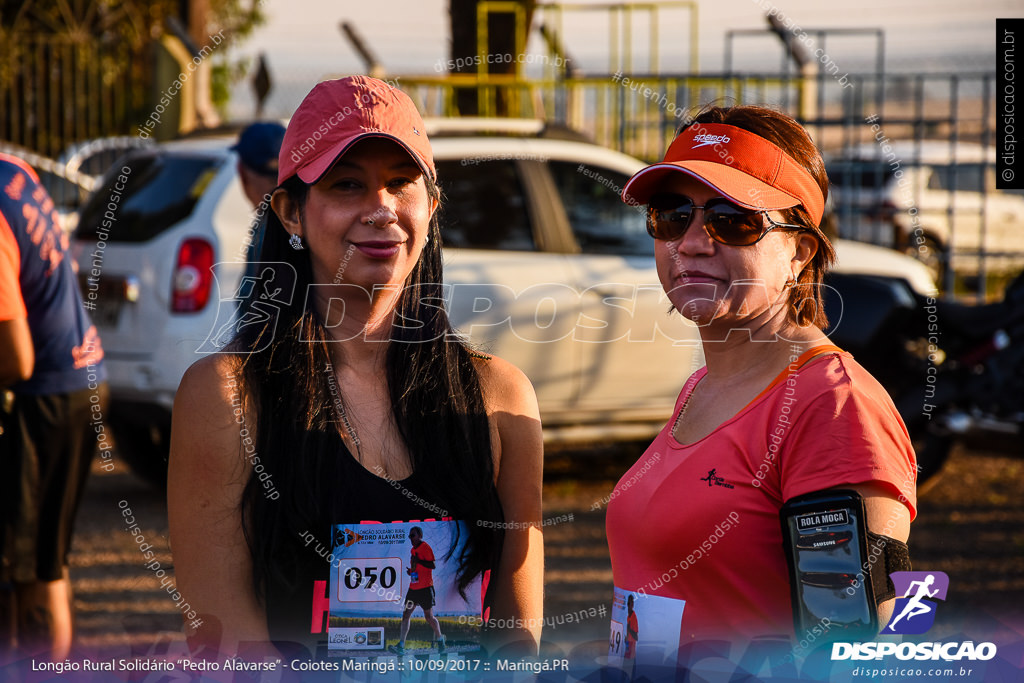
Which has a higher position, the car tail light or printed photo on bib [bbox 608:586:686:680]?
the car tail light

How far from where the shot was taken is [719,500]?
1745 mm

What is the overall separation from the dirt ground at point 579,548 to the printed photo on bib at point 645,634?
6.15ft

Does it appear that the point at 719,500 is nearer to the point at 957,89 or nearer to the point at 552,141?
the point at 552,141

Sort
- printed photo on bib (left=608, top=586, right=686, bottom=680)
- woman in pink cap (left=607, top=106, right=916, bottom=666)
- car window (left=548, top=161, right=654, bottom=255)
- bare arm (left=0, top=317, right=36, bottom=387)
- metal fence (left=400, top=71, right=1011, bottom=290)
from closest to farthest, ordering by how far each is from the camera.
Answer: woman in pink cap (left=607, top=106, right=916, bottom=666), printed photo on bib (left=608, top=586, right=686, bottom=680), bare arm (left=0, top=317, right=36, bottom=387), car window (left=548, top=161, right=654, bottom=255), metal fence (left=400, top=71, right=1011, bottom=290)

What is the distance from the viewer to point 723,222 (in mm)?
1915

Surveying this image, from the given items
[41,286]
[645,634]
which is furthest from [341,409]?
[41,286]

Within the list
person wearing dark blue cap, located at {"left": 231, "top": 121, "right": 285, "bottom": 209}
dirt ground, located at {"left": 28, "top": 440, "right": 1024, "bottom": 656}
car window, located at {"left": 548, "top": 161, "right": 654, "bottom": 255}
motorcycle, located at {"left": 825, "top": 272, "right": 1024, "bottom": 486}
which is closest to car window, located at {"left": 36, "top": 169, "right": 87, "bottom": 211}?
dirt ground, located at {"left": 28, "top": 440, "right": 1024, "bottom": 656}

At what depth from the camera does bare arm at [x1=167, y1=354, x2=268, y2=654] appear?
1790 millimetres

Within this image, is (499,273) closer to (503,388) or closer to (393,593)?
(503,388)

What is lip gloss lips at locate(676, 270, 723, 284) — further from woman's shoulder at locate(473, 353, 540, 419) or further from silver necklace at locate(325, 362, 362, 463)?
silver necklace at locate(325, 362, 362, 463)

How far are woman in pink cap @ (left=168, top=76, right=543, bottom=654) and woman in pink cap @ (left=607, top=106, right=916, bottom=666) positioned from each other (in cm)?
26

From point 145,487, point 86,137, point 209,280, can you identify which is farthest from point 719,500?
point 86,137

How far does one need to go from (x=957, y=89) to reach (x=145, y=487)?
768 cm

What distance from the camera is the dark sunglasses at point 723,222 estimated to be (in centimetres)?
190
